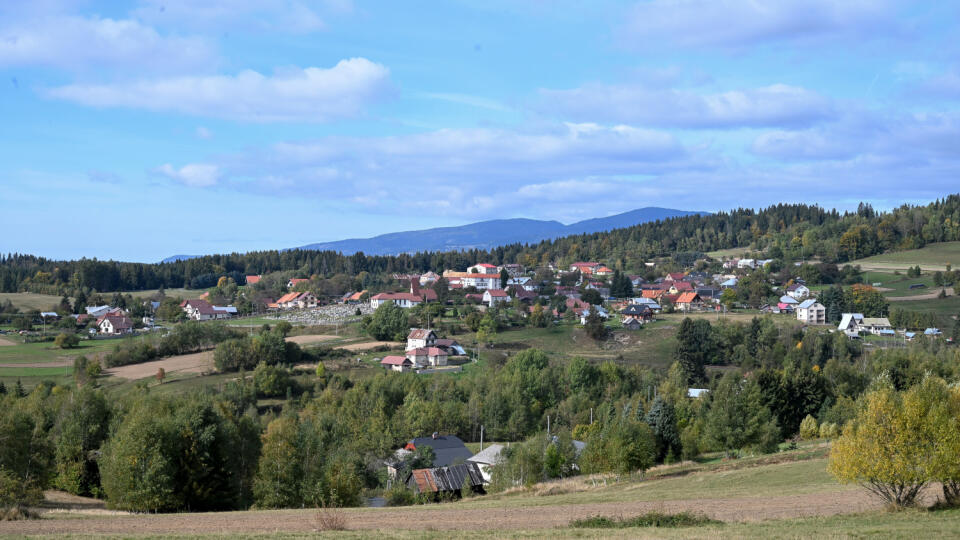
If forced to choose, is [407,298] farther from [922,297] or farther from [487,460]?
[922,297]

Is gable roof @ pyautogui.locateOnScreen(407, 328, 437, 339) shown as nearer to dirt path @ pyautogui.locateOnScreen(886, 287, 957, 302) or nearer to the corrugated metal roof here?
the corrugated metal roof

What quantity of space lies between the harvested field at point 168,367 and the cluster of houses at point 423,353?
15.1m

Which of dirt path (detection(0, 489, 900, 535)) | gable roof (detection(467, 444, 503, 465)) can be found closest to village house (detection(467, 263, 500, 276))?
gable roof (detection(467, 444, 503, 465))

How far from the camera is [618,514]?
2133 centimetres

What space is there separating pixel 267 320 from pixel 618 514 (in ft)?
259

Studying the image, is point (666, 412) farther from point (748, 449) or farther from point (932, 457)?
point (932, 457)

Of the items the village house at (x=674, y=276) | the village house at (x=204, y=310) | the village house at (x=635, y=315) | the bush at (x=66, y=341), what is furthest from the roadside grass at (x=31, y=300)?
the village house at (x=674, y=276)

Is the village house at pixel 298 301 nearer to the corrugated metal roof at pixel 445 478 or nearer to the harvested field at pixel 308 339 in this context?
the harvested field at pixel 308 339

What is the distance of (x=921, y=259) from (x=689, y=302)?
4514cm

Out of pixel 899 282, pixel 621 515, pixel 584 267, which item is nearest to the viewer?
pixel 621 515

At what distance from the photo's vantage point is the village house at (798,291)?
332 ft

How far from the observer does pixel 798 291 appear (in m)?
104

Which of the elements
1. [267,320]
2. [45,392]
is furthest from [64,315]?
[45,392]

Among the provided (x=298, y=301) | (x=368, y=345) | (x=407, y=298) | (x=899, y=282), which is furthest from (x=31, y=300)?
(x=899, y=282)
